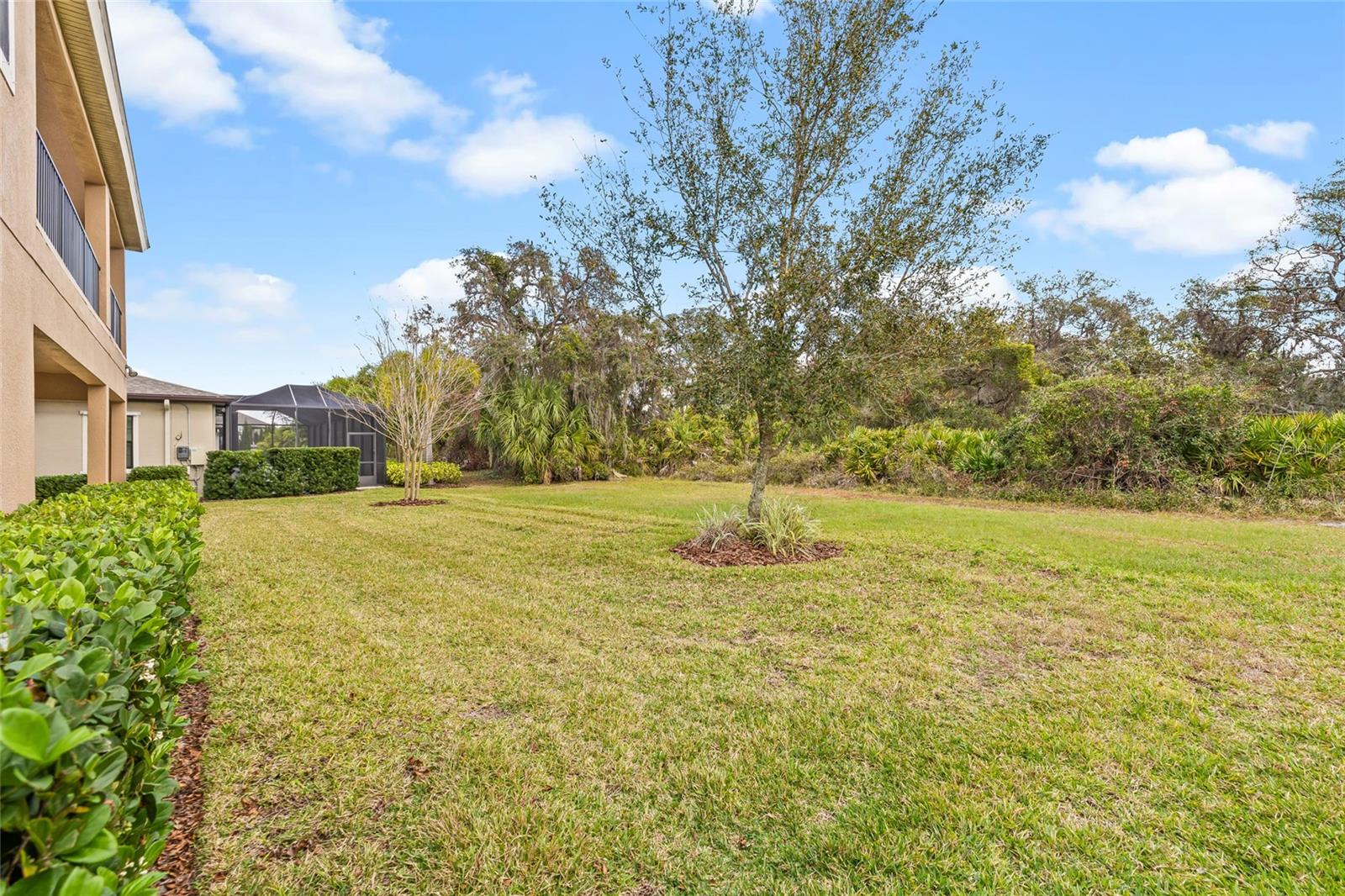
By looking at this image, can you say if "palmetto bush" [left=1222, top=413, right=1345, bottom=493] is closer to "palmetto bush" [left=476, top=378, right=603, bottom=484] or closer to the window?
"palmetto bush" [left=476, top=378, right=603, bottom=484]

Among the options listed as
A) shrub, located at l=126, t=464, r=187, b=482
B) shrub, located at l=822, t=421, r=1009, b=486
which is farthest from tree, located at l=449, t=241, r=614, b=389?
shrub, located at l=822, t=421, r=1009, b=486

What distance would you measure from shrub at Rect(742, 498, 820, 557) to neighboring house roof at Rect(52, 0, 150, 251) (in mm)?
8869

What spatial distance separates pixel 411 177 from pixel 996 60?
1083 cm

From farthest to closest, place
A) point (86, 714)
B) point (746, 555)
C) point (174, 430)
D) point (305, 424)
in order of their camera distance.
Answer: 1. point (305, 424)
2. point (174, 430)
3. point (746, 555)
4. point (86, 714)

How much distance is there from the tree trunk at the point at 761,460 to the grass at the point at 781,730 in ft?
4.68

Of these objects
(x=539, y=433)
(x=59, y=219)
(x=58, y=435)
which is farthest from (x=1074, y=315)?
(x=58, y=435)

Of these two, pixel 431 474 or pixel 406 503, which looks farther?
pixel 431 474

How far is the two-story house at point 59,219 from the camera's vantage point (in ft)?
14.1

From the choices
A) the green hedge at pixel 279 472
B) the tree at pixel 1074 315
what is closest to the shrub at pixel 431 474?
the green hedge at pixel 279 472

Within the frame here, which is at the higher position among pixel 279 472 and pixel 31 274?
pixel 31 274

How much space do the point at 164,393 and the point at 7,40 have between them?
13.4 m

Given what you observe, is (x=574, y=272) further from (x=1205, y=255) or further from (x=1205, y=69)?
(x=1205, y=255)

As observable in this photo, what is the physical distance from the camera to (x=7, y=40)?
421 cm

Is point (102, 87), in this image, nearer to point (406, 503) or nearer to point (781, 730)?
point (406, 503)
